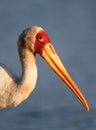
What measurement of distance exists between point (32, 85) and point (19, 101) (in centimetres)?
52

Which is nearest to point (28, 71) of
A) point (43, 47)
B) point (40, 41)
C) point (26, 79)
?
point (26, 79)

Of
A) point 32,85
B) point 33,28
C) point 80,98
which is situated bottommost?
point 80,98

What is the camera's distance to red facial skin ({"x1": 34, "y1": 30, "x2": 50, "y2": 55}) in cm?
1638

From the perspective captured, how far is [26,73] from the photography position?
650 inches

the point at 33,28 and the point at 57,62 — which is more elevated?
the point at 33,28

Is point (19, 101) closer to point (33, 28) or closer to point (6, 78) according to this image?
point (6, 78)

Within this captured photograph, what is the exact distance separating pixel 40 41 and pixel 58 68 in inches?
33.4

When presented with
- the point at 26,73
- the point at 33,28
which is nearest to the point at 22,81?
the point at 26,73

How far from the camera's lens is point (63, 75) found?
55.2 ft

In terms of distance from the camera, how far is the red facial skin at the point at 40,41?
53.7ft

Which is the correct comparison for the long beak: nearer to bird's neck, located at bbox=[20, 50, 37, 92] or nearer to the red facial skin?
the red facial skin

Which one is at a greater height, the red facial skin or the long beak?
the red facial skin

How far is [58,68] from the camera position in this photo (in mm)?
16688

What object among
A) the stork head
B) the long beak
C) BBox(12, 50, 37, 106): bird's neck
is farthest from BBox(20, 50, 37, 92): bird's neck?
the long beak
